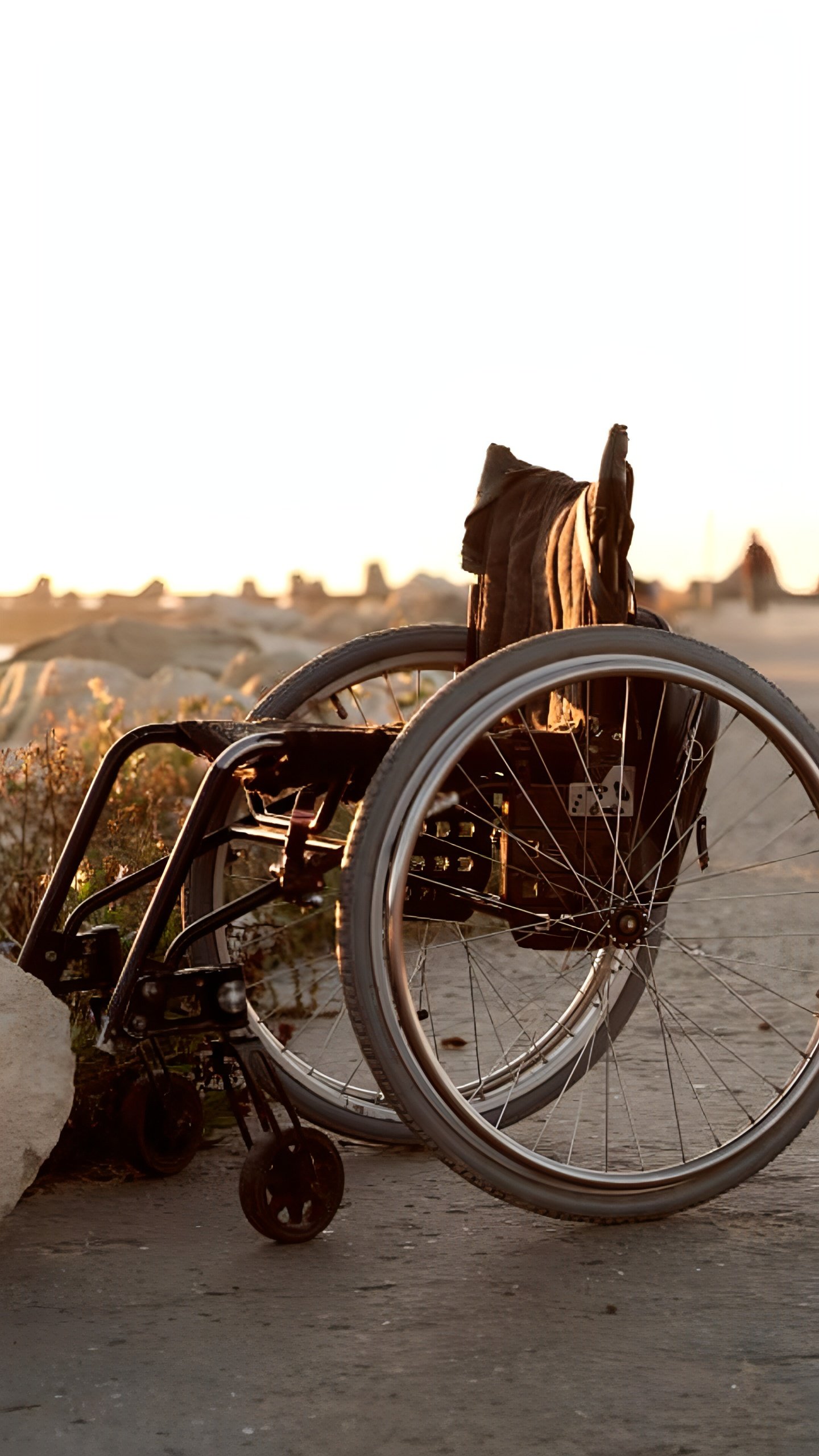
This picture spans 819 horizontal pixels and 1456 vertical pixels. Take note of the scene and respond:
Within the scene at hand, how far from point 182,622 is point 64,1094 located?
962 cm

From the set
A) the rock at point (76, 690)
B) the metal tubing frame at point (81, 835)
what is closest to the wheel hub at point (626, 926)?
the metal tubing frame at point (81, 835)

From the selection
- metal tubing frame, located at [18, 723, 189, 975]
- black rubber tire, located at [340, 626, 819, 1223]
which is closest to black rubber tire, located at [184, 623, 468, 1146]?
metal tubing frame, located at [18, 723, 189, 975]

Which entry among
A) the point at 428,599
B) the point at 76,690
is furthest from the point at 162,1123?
the point at 428,599

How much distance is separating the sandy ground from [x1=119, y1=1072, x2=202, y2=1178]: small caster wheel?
0.05 meters

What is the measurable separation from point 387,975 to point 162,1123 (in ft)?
2.59

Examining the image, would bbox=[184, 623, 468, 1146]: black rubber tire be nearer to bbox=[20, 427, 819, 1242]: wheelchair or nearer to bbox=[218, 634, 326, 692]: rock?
bbox=[20, 427, 819, 1242]: wheelchair

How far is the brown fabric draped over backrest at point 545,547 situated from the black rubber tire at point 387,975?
302 mm

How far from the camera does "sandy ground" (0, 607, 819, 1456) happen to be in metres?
2.18

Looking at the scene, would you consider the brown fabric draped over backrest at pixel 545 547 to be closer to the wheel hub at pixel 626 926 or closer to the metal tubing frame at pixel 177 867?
the wheel hub at pixel 626 926

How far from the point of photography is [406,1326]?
8.20ft

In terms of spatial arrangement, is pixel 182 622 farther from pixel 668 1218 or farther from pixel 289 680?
pixel 668 1218

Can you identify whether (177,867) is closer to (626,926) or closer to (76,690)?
(626,926)

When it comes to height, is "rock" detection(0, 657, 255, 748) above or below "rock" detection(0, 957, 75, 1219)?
above

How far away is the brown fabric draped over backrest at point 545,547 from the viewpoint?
122 inches
